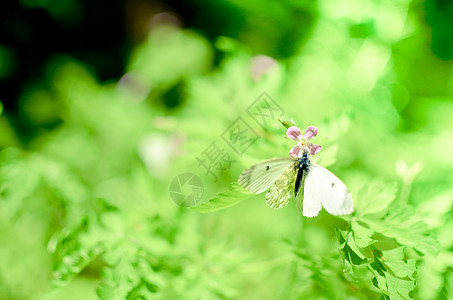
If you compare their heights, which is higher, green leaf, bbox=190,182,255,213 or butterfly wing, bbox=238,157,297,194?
butterfly wing, bbox=238,157,297,194

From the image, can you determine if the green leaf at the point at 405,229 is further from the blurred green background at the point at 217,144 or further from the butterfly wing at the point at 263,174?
the butterfly wing at the point at 263,174

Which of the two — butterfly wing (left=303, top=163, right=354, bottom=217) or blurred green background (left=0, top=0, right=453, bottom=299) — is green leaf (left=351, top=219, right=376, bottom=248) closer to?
blurred green background (left=0, top=0, right=453, bottom=299)

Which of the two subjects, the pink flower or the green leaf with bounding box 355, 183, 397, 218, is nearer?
the pink flower

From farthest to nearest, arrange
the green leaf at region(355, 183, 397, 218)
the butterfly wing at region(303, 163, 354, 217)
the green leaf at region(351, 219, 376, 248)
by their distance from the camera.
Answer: the green leaf at region(355, 183, 397, 218)
the green leaf at region(351, 219, 376, 248)
the butterfly wing at region(303, 163, 354, 217)

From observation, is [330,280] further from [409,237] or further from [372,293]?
[409,237]

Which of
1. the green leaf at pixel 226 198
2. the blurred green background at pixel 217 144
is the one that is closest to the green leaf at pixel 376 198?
the blurred green background at pixel 217 144

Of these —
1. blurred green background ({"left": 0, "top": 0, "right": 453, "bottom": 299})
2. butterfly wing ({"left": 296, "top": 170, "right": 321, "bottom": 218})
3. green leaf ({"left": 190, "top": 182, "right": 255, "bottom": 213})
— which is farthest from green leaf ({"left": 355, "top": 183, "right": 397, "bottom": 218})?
green leaf ({"left": 190, "top": 182, "right": 255, "bottom": 213})

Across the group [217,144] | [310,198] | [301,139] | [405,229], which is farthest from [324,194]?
[217,144]
